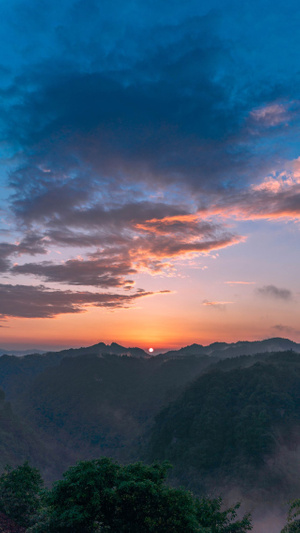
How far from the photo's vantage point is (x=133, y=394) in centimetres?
14338

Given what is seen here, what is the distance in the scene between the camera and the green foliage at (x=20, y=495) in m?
27.8

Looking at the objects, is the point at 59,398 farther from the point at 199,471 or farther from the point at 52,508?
the point at 52,508

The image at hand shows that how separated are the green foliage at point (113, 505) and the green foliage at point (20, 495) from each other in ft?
30.6

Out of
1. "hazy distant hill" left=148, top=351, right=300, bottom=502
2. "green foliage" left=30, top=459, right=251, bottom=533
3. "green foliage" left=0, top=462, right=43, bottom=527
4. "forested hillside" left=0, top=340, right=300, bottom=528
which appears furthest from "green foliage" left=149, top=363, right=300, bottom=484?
"green foliage" left=30, top=459, right=251, bottom=533

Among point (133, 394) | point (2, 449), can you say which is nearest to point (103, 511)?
point (2, 449)

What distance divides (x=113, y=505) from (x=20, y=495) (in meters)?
15.3

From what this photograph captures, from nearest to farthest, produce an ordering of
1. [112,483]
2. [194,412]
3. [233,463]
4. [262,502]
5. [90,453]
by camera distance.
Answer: [112,483], [262,502], [233,463], [194,412], [90,453]

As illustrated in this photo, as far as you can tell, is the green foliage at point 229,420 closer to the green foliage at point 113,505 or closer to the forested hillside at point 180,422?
the forested hillside at point 180,422

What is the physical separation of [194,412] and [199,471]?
60.6 feet

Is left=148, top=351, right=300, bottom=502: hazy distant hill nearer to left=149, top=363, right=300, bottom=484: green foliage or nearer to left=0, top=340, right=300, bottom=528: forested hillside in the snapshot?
left=149, top=363, right=300, bottom=484: green foliage

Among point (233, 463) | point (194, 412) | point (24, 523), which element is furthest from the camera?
point (194, 412)

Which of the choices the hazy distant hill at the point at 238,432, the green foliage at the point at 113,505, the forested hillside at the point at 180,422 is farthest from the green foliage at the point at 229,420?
the green foliage at the point at 113,505

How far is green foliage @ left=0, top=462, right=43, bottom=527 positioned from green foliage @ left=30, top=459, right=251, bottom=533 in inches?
368

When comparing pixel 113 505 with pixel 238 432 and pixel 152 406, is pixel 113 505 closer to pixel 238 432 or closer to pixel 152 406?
pixel 238 432
